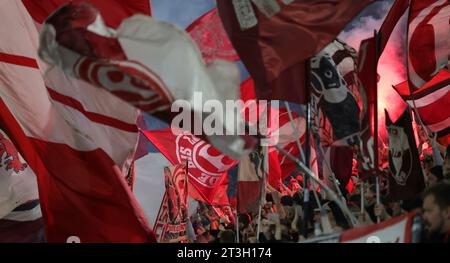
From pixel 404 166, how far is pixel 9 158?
22.7 ft

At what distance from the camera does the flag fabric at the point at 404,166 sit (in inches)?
348

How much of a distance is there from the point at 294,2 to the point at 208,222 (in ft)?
25.4

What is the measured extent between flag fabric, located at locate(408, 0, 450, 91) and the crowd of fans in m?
1.24

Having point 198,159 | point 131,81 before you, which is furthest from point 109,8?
point 198,159

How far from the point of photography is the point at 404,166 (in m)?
8.97

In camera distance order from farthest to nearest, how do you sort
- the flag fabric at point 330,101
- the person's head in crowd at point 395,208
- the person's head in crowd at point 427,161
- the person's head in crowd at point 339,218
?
the person's head in crowd at point 427,161 < the flag fabric at point 330,101 < the person's head in crowd at point 395,208 < the person's head in crowd at point 339,218

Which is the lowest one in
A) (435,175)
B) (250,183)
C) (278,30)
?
(435,175)

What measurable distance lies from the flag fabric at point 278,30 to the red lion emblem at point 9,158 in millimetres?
6108

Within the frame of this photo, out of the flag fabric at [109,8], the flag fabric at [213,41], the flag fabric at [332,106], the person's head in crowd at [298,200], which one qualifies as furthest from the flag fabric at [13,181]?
the flag fabric at [332,106]

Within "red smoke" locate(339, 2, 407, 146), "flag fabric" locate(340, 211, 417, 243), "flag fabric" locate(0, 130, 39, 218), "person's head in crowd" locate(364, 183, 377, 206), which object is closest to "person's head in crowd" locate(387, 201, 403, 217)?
"person's head in crowd" locate(364, 183, 377, 206)

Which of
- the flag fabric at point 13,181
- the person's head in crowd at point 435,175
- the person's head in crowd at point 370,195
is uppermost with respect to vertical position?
the flag fabric at point 13,181

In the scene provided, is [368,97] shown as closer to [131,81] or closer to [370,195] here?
[370,195]

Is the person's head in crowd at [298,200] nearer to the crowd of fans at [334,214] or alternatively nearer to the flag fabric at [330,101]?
the crowd of fans at [334,214]
